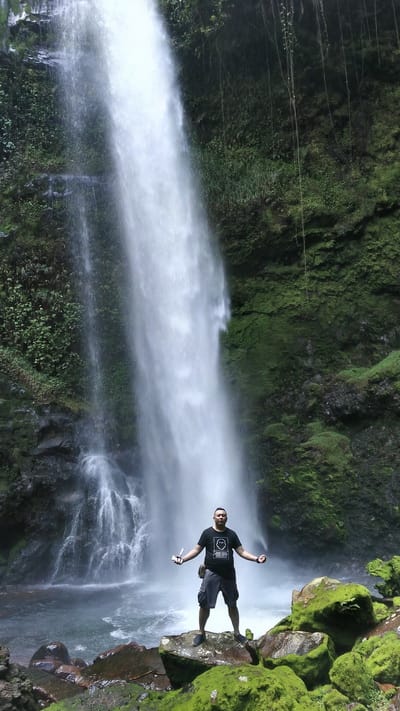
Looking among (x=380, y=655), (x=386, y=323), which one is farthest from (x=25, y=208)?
(x=380, y=655)

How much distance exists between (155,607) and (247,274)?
947 centimetres

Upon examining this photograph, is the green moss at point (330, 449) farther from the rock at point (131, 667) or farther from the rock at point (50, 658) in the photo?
the rock at point (50, 658)

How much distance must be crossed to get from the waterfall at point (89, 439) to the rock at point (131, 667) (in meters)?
5.26

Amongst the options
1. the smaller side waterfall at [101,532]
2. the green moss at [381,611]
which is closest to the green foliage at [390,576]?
the green moss at [381,611]

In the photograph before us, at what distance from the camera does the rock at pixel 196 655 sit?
5.08m

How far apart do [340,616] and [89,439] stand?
9484 mm

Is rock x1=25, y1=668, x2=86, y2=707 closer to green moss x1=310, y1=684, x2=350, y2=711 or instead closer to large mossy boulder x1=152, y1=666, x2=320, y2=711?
large mossy boulder x1=152, y1=666, x2=320, y2=711

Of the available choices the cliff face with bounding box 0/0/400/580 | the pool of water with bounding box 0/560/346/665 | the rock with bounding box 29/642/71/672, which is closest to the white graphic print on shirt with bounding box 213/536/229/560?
the rock with bounding box 29/642/71/672

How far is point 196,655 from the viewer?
5.14 meters

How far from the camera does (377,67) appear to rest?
16156mm

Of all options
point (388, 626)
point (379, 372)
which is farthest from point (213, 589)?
point (379, 372)

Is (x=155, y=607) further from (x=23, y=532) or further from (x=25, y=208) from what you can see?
(x=25, y=208)

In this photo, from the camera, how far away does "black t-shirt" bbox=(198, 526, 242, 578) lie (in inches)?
207

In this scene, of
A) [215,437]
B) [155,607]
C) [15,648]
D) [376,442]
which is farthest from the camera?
[215,437]
